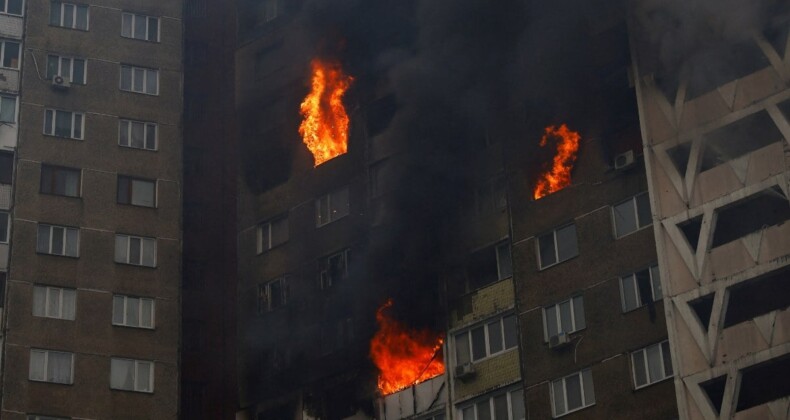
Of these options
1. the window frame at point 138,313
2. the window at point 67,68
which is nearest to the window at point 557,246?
the window frame at point 138,313

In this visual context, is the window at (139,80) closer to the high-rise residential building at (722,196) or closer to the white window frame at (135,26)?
the white window frame at (135,26)

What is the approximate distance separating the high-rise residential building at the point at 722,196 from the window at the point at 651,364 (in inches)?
48.8

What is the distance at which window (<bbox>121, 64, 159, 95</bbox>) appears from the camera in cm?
7038

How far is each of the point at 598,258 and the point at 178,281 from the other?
20.9 meters

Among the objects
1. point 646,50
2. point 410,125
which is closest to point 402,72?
point 410,125

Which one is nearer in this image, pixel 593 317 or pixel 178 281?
pixel 593 317

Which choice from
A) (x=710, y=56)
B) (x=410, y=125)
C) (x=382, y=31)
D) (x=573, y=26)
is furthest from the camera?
(x=382, y=31)

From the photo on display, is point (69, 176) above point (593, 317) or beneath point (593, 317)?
above

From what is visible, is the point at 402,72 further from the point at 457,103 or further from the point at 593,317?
the point at 593,317

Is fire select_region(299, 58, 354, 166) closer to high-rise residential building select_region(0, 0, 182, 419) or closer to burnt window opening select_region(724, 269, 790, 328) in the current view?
high-rise residential building select_region(0, 0, 182, 419)

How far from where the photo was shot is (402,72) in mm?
62812

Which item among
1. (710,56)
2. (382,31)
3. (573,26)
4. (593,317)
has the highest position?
(382,31)

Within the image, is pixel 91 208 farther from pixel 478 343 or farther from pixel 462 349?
pixel 478 343

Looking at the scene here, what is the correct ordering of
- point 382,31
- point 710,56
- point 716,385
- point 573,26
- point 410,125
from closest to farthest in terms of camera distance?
point 716,385
point 710,56
point 573,26
point 410,125
point 382,31
